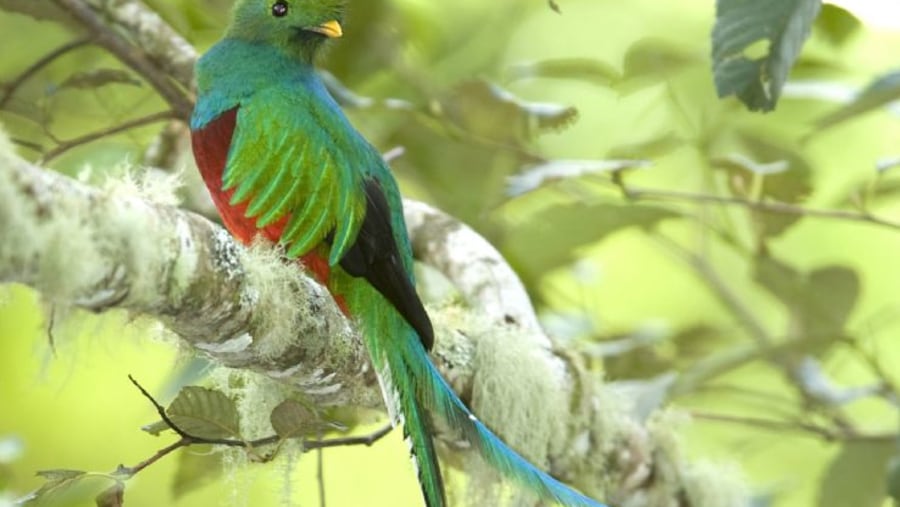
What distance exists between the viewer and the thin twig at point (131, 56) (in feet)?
8.65

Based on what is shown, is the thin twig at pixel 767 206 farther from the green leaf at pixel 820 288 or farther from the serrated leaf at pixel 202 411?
the serrated leaf at pixel 202 411

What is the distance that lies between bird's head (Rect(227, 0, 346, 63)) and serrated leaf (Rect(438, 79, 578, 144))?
39 cm

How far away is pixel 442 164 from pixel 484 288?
821mm

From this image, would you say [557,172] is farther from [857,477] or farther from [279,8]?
[857,477]

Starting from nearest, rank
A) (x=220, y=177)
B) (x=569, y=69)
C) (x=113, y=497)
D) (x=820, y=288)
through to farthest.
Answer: (x=113, y=497)
(x=220, y=177)
(x=569, y=69)
(x=820, y=288)

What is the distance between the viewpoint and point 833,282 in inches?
121

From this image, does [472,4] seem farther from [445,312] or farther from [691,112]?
[445,312]

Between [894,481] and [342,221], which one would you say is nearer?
[342,221]

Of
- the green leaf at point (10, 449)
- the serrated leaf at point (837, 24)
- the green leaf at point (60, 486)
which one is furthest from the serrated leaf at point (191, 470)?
the serrated leaf at point (837, 24)

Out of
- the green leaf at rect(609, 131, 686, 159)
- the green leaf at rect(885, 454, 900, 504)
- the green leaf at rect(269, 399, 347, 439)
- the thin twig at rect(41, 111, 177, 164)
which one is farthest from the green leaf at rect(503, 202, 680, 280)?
the green leaf at rect(269, 399, 347, 439)

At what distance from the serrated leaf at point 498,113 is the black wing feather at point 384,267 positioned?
2.25 ft

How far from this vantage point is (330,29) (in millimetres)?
2402

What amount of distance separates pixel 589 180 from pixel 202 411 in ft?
4.81

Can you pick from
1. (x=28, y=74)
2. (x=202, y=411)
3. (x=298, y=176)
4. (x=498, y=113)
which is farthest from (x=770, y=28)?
(x=28, y=74)
